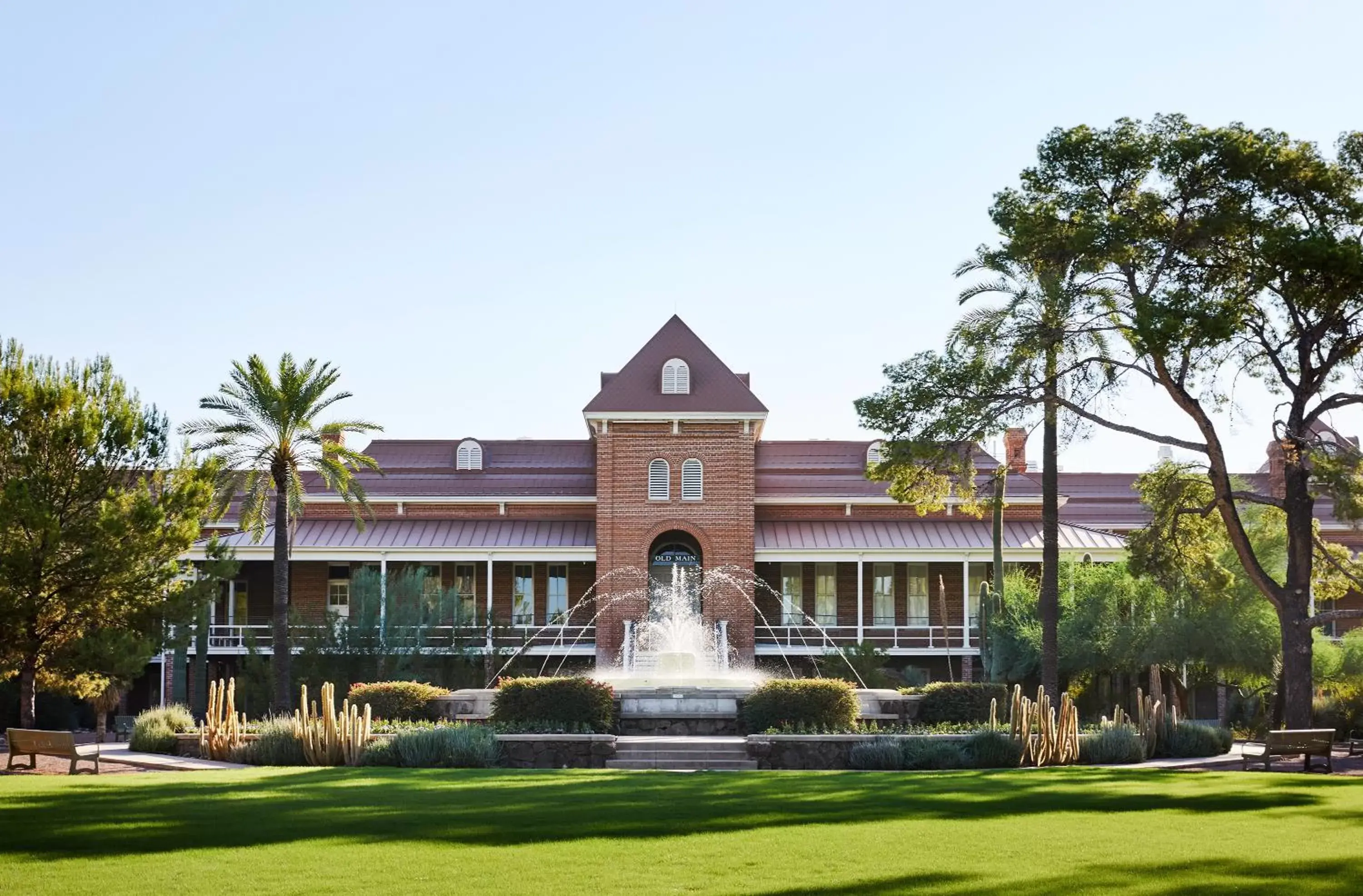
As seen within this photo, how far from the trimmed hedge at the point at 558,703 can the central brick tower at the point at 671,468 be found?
20.6 meters

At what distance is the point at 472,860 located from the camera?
12.5m

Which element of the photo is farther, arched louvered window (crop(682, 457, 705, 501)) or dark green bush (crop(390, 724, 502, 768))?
arched louvered window (crop(682, 457, 705, 501))

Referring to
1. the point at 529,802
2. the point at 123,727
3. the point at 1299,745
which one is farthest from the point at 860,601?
the point at 529,802

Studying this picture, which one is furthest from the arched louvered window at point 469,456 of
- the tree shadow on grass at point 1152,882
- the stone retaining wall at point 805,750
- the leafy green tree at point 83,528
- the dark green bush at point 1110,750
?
the tree shadow on grass at point 1152,882

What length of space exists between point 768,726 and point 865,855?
1289cm

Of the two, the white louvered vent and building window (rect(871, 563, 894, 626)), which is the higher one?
the white louvered vent

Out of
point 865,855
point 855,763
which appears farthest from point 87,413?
point 865,855

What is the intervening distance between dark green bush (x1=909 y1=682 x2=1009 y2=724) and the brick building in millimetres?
17117

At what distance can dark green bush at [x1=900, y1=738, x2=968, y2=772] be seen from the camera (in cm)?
2303

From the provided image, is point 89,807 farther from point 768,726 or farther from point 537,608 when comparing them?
point 537,608

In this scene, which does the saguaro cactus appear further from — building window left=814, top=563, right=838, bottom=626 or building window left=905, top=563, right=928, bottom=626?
building window left=905, top=563, right=928, bottom=626

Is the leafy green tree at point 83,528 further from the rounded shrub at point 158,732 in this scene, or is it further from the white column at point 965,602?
the white column at point 965,602

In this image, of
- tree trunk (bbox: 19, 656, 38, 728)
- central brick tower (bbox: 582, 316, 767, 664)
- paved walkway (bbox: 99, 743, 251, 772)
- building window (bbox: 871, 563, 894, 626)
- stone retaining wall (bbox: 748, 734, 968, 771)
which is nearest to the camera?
paved walkway (bbox: 99, 743, 251, 772)

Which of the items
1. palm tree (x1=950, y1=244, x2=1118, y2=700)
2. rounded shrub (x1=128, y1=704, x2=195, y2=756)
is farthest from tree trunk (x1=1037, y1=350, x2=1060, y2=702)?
rounded shrub (x1=128, y1=704, x2=195, y2=756)
